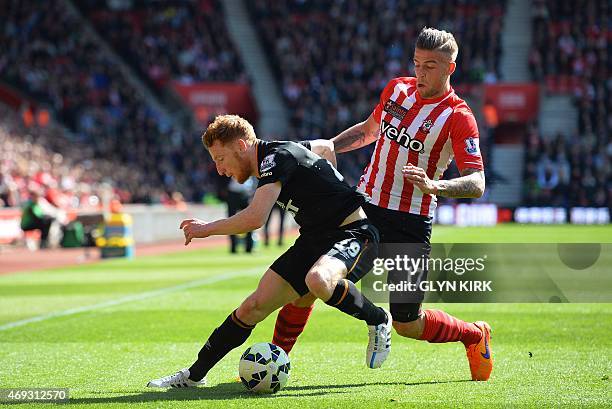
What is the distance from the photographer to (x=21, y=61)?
1619 inches

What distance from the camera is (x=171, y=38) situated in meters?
44.6

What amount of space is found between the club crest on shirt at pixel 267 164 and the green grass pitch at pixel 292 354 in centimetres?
146

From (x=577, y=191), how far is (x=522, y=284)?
24.5m

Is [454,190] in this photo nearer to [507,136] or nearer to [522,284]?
Result: [522,284]

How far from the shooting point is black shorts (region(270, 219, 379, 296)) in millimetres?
7039

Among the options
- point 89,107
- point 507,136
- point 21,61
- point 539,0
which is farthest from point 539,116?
point 21,61

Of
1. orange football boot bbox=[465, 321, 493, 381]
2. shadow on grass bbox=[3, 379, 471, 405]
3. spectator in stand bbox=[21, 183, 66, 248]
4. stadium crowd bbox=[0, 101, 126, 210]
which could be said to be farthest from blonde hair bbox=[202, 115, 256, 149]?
stadium crowd bbox=[0, 101, 126, 210]

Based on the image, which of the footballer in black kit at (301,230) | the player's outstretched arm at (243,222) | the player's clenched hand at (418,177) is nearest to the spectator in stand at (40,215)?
the footballer in black kit at (301,230)

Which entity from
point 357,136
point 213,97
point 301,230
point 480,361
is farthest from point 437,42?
point 213,97

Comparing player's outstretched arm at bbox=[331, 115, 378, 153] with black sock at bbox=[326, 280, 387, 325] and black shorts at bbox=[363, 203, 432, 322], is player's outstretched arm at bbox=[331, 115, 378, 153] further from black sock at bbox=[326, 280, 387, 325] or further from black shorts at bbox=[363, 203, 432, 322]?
black sock at bbox=[326, 280, 387, 325]

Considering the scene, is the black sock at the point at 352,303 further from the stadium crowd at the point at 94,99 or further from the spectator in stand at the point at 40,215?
the stadium crowd at the point at 94,99

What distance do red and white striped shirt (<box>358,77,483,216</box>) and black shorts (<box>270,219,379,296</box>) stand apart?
0.40m

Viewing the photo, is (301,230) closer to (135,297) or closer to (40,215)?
(135,297)

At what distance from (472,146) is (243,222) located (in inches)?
63.9
